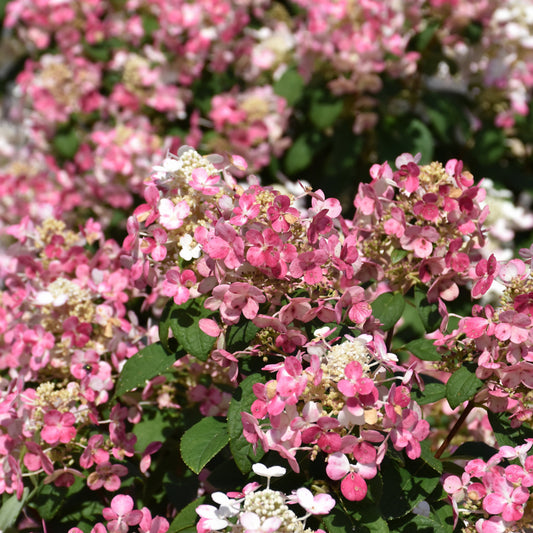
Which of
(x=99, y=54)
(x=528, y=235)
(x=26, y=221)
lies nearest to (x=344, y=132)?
(x=528, y=235)

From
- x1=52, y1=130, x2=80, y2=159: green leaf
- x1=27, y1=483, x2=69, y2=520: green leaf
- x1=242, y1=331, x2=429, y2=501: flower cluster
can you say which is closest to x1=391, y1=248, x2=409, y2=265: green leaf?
x1=242, y1=331, x2=429, y2=501: flower cluster

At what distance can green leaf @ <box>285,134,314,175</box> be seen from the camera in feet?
8.50

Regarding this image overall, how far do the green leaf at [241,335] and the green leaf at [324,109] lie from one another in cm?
145

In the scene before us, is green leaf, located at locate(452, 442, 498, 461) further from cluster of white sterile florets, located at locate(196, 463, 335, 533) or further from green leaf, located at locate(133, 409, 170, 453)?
green leaf, located at locate(133, 409, 170, 453)

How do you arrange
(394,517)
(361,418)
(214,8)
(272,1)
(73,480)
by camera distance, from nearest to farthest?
(361,418)
(394,517)
(73,480)
(214,8)
(272,1)

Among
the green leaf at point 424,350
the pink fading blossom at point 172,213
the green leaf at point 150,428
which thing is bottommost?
the green leaf at point 150,428

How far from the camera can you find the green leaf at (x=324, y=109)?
2369 millimetres

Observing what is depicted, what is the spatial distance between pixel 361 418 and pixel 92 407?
0.58m

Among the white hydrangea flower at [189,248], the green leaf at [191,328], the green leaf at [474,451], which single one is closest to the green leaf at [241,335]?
the green leaf at [191,328]

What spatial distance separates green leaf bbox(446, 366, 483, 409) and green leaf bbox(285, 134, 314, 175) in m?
1.62

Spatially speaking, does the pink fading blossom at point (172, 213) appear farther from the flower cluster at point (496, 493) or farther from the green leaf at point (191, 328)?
the flower cluster at point (496, 493)

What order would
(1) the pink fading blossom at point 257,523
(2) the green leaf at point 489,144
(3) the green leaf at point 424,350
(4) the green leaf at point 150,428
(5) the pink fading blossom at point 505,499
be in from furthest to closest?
(2) the green leaf at point 489,144, (4) the green leaf at point 150,428, (3) the green leaf at point 424,350, (5) the pink fading blossom at point 505,499, (1) the pink fading blossom at point 257,523

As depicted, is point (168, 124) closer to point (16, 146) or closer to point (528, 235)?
point (16, 146)

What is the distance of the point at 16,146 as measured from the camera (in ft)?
10.7
